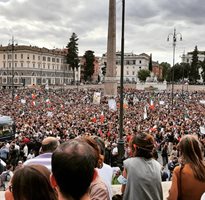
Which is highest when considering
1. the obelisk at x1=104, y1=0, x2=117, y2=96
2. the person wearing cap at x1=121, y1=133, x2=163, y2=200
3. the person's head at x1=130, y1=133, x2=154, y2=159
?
the obelisk at x1=104, y1=0, x2=117, y2=96

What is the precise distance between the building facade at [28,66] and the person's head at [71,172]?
10455cm

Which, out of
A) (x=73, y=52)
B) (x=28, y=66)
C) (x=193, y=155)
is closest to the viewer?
(x=193, y=155)

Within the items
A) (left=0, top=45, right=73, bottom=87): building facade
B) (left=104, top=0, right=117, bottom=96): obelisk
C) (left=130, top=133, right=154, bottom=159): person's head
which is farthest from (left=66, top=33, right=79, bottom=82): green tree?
(left=130, top=133, right=154, bottom=159): person's head

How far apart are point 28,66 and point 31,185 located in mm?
111652

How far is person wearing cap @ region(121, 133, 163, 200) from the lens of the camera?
11.8 ft

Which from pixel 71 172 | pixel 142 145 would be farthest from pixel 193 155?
pixel 71 172

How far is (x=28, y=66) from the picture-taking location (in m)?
111

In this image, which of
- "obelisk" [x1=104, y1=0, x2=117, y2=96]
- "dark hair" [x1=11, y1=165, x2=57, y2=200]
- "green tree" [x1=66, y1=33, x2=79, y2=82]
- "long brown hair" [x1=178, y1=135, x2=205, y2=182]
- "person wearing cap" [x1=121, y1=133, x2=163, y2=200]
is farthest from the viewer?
"green tree" [x1=66, y1=33, x2=79, y2=82]

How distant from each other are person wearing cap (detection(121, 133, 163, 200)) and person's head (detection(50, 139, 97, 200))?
147 centimetres

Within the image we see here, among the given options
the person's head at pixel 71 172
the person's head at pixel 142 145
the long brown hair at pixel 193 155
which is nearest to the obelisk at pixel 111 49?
the person's head at pixel 142 145

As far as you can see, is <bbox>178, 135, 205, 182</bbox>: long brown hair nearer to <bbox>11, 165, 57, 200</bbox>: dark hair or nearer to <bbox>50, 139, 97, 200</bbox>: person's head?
<bbox>50, 139, 97, 200</bbox>: person's head

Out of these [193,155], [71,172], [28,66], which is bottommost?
[193,155]

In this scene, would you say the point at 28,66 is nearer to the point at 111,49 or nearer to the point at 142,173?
the point at 111,49

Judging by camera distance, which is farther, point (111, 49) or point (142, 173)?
point (111, 49)
